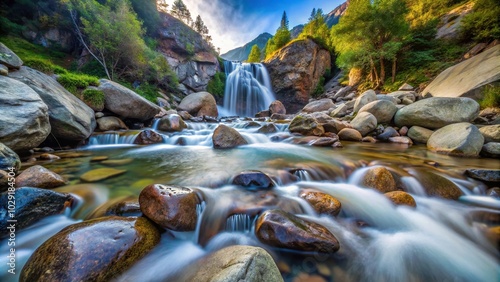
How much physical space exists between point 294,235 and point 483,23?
54.7 feet

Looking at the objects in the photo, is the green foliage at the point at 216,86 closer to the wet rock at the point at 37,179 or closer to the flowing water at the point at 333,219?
the flowing water at the point at 333,219

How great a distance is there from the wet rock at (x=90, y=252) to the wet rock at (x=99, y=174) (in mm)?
1907

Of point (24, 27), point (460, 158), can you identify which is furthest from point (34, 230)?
point (24, 27)

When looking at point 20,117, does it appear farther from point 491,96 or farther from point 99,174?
point 491,96

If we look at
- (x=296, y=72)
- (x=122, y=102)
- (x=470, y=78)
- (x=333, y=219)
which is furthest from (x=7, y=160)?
(x=296, y=72)

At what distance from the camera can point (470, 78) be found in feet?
23.3

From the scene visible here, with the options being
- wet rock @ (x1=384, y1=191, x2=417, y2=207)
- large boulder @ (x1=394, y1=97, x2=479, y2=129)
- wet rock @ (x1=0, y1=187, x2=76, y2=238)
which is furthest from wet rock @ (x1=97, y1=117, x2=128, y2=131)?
large boulder @ (x1=394, y1=97, x2=479, y2=129)

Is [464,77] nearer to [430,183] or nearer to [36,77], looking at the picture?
[430,183]

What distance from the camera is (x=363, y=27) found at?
13453 millimetres

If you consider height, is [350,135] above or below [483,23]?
below

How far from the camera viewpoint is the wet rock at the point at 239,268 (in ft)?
3.49

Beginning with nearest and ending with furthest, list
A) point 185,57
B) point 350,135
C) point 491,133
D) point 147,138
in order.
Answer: point 491,133 → point 147,138 → point 350,135 → point 185,57

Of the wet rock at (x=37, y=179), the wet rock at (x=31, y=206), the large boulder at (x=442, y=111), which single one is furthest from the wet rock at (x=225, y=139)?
the large boulder at (x=442, y=111)

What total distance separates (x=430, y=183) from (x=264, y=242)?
290 cm
